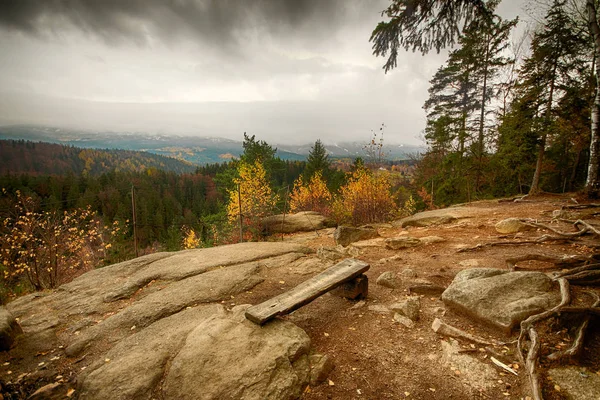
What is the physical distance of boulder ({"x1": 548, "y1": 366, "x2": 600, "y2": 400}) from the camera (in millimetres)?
2150

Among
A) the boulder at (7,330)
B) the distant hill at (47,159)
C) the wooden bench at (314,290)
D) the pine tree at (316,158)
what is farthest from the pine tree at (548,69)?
the distant hill at (47,159)

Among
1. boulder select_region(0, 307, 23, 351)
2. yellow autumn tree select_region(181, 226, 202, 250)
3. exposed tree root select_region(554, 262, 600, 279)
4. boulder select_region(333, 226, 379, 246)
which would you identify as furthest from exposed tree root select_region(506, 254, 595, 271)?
yellow autumn tree select_region(181, 226, 202, 250)

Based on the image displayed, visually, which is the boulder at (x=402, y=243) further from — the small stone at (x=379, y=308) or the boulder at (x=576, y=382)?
Answer: the boulder at (x=576, y=382)

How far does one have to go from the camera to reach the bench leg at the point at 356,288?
14.1ft

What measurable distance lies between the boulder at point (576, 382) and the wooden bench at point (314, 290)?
7.67 ft

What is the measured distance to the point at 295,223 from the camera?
17594mm

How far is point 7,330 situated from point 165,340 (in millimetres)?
2542

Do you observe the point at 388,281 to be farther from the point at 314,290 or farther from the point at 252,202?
the point at 252,202

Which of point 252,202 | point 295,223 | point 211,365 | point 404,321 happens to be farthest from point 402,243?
point 252,202

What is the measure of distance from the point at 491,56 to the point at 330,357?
22.4 metres

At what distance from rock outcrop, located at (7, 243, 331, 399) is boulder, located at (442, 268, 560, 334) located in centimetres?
210

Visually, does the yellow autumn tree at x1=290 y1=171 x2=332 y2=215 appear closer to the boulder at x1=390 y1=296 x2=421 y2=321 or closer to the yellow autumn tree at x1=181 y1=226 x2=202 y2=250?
the yellow autumn tree at x1=181 y1=226 x2=202 y2=250

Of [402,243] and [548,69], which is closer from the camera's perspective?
[402,243]

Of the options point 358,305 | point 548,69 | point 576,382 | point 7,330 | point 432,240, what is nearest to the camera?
point 576,382
